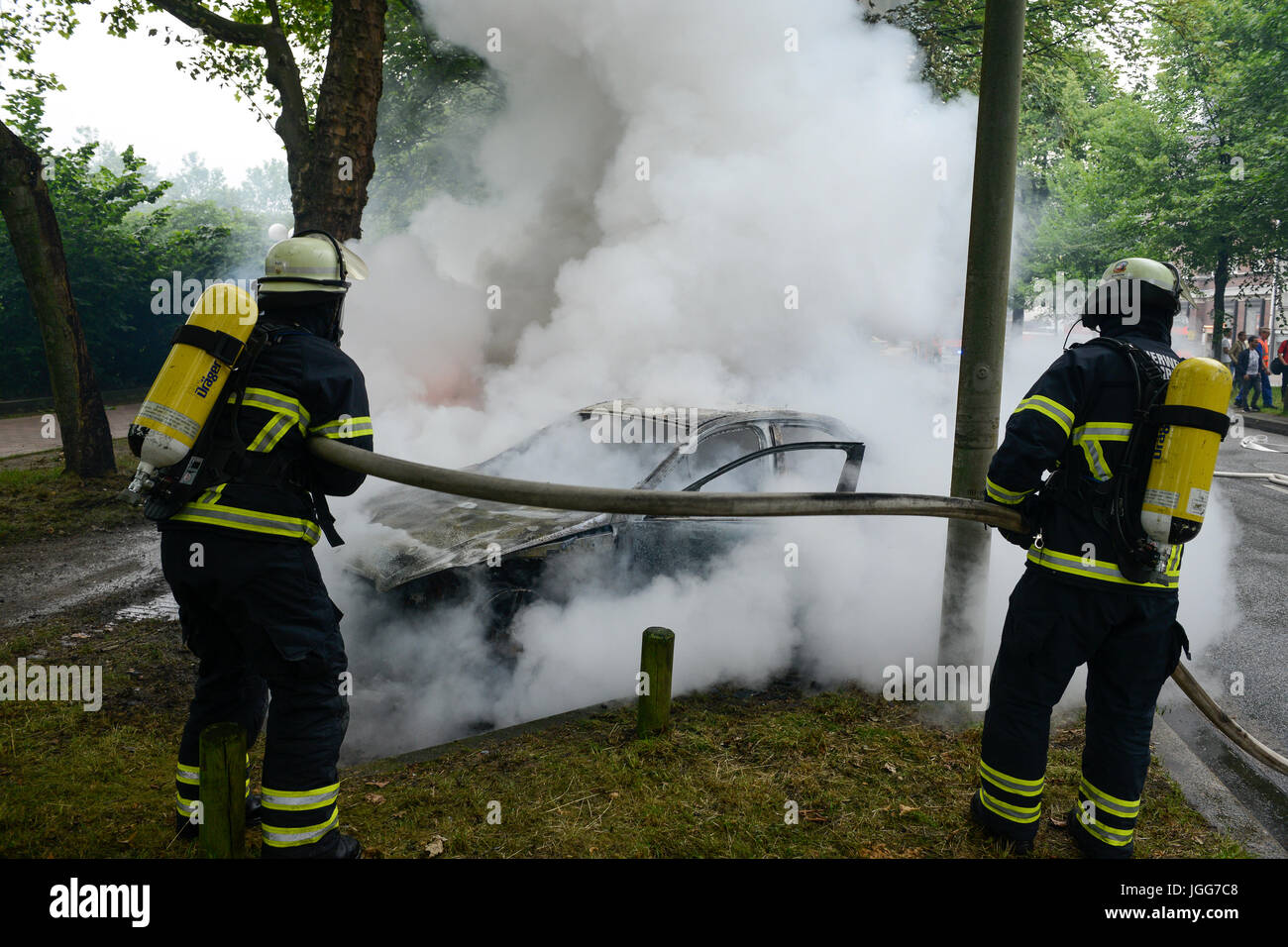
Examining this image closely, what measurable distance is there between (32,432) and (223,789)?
13.9 m

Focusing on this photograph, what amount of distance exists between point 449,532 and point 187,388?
1785 mm

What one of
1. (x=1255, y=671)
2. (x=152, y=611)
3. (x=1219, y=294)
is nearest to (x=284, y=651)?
(x=152, y=611)

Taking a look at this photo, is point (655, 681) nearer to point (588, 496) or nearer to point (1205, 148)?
point (588, 496)

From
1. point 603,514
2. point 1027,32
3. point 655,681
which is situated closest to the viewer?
point 655,681

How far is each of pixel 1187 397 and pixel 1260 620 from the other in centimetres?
368

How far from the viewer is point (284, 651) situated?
2434mm

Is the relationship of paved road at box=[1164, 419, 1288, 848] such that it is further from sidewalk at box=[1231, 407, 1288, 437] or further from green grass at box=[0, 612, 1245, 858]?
sidewalk at box=[1231, 407, 1288, 437]

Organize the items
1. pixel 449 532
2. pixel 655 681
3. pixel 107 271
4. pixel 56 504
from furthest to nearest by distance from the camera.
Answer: pixel 107 271
pixel 56 504
pixel 449 532
pixel 655 681

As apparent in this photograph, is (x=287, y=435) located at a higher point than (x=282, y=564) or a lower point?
higher

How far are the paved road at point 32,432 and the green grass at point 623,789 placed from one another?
26.6 feet

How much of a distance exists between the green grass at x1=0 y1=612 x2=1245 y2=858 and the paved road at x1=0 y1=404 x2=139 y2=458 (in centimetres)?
811

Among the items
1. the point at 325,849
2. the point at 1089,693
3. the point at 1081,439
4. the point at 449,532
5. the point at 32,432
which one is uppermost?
the point at 1081,439

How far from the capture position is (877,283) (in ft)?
29.7

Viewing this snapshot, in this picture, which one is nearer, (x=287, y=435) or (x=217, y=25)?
(x=287, y=435)
